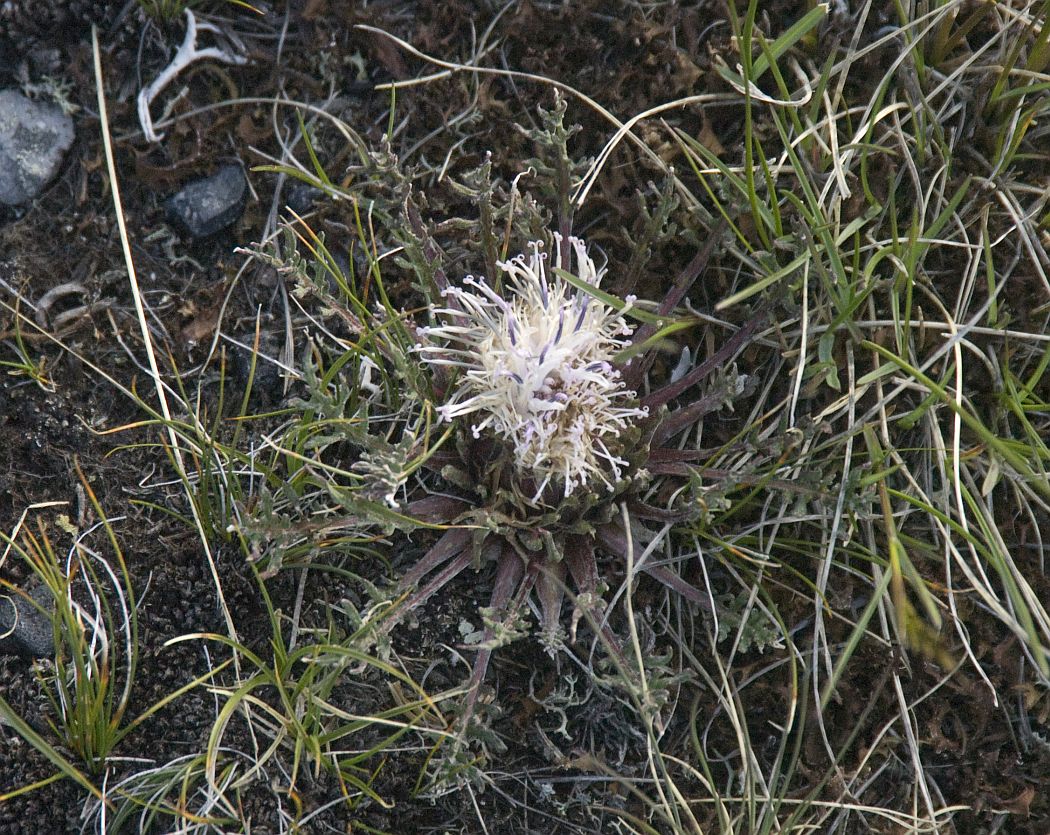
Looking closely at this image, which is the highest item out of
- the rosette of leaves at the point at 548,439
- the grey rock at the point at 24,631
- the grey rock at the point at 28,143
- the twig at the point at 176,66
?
the twig at the point at 176,66

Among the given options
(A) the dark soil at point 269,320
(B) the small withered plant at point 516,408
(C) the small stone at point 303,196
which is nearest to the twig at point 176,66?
(A) the dark soil at point 269,320

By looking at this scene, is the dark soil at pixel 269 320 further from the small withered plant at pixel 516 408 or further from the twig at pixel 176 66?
the small withered plant at pixel 516 408

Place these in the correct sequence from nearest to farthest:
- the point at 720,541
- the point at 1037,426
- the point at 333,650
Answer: the point at 333,650 < the point at 720,541 < the point at 1037,426

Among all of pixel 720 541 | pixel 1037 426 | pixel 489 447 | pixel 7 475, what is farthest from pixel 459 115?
pixel 1037 426

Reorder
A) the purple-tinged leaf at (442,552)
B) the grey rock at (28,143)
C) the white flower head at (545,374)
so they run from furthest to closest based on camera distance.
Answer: the grey rock at (28,143) → the purple-tinged leaf at (442,552) → the white flower head at (545,374)

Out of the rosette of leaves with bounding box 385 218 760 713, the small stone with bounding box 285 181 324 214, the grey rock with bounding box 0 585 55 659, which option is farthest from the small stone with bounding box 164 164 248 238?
the grey rock with bounding box 0 585 55 659

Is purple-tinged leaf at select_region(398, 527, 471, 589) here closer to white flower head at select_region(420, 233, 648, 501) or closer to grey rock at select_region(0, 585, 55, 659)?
white flower head at select_region(420, 233, 648, 501)

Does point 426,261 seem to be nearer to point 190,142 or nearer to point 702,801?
point 190,142
